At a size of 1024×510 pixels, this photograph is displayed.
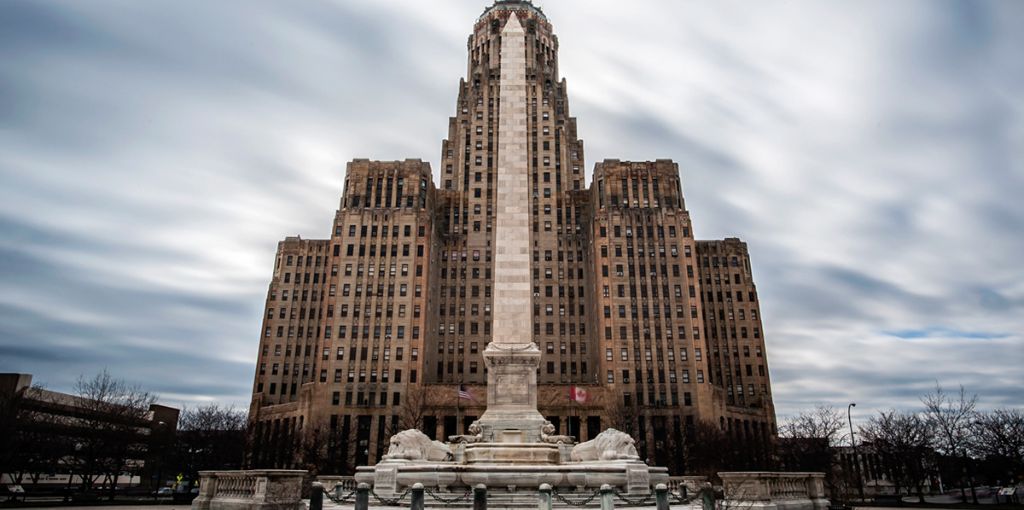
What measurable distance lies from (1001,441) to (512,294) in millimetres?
42672

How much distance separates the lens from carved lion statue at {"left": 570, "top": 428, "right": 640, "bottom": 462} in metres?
24.1

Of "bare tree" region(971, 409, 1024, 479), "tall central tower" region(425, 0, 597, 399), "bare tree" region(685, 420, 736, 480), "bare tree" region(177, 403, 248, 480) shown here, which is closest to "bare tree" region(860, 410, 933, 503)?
"bare tree" region(971, 409, 1024, 479)

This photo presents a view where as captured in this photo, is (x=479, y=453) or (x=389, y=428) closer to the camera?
(x=479, y=453)

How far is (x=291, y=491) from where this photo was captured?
60.7ft

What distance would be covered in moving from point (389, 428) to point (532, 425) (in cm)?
5994

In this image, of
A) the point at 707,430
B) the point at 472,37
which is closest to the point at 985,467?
the point at 707,430

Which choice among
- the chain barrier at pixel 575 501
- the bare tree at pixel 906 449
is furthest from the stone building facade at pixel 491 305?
the chain barrier at pixel 575 501

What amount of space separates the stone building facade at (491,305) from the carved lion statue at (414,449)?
168 feet

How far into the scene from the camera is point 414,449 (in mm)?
24469

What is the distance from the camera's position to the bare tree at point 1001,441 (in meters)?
47.4

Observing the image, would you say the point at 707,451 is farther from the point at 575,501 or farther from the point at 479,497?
the point at 479,497

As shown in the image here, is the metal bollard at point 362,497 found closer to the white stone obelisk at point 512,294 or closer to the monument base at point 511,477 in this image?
the monument base at point 511,477

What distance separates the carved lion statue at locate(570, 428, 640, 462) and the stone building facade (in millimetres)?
51658

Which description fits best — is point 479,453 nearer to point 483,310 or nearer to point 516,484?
point 516,484
